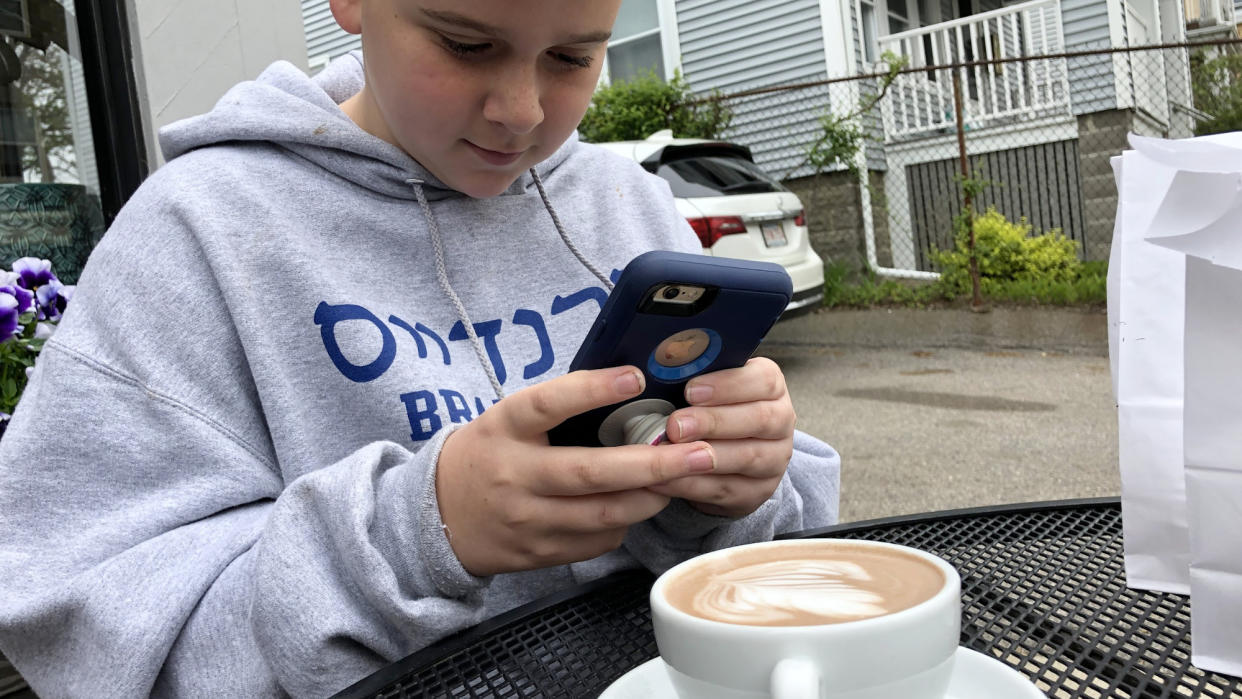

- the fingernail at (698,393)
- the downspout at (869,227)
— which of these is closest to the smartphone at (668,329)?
the fingernail at (698,393)

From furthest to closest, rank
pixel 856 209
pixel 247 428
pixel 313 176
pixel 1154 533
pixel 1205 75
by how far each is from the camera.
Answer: pixel 1205 75 < pixel 856 209 < pixel 313 176 < pixel 247 428 < pixel 1154 533

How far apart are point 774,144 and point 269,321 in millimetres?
9225

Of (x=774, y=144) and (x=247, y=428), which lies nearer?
(x=247, y=428)

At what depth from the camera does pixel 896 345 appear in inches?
281

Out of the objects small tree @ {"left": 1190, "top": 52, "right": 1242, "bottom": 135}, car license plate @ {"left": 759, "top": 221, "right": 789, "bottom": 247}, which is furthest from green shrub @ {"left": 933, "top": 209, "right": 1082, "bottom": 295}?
small tree @ {"left": 1190, "top": 52, "right": 1242, "bottom": 135}

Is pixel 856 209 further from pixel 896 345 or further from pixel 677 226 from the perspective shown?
pixel 677 226

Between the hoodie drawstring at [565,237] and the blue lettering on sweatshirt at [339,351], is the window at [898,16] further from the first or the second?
the blue lettering on sweatshirt at [339,351]

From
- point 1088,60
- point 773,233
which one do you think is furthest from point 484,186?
point 1088,60

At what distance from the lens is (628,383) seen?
703mm

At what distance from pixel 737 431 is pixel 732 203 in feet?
17.3

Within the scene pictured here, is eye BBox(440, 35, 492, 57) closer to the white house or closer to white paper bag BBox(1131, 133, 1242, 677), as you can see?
white paper bag BBox(1131, 133, 1242, 677)

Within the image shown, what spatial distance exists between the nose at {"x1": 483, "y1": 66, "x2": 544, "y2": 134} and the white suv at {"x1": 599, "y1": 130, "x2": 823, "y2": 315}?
4621 mm

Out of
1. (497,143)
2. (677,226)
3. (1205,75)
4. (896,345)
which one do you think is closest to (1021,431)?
(896,345)

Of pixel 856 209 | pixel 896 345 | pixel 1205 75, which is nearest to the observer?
pixel 896 345
